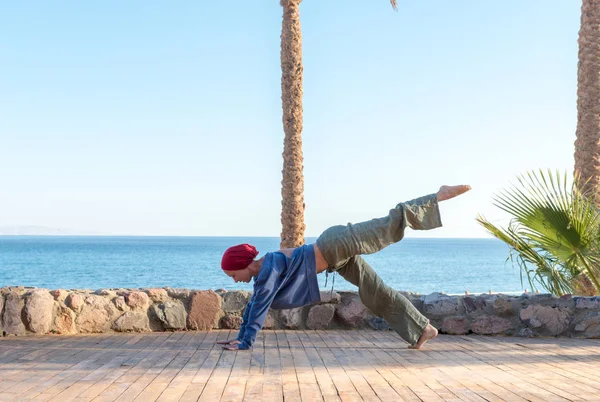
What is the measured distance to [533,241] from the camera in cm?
701

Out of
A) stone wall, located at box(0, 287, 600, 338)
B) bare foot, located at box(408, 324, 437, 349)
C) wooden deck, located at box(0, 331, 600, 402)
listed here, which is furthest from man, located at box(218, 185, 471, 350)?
stone wall, located at box(0, 287, 600, 338)

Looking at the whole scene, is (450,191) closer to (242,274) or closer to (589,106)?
(242,274)

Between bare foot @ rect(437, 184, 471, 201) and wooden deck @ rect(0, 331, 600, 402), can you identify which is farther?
bare foot @ rect(437, 184, 471, 201)

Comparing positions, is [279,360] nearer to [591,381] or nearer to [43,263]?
[591,381]

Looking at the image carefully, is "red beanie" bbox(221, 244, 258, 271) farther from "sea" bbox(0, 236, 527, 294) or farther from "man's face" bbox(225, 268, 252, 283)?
"sea" bbox(0, 236, 527, 294)

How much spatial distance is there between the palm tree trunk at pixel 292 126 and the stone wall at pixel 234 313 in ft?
13.1

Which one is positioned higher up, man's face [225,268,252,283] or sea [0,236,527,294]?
man's face [225,268,252,283]

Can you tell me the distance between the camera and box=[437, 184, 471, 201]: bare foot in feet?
17.0

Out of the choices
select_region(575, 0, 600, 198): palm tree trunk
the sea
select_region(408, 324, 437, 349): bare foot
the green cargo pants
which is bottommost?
the sea

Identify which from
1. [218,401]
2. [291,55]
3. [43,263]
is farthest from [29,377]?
[43,263]

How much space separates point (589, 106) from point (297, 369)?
6.47m

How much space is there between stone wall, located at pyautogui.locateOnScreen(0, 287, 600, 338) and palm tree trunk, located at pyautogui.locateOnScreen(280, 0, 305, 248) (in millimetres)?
3994

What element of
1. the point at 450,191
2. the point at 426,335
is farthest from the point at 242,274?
the point at 450,191

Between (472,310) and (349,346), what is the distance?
4.99 ft
